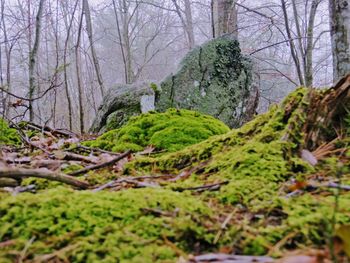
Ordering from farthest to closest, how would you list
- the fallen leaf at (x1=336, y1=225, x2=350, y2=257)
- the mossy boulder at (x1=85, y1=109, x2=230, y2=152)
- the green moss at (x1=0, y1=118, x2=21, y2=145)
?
the green moss at (x1=0, y1=118, x2=21, y2=145)
the mossy boulder at (x1=85, y1=109, x2=230, y2=152)
the fallen leaf at (x1=336, y1=225, x2=350, y2=257)

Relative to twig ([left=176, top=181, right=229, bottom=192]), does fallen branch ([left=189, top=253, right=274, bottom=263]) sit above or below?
below

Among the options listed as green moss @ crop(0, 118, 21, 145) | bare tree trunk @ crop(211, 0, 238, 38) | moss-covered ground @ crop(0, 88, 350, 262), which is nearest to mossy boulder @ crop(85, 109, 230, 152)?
green moss @ crop(0, 118, 21, 145)

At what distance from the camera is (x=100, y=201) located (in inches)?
48.1

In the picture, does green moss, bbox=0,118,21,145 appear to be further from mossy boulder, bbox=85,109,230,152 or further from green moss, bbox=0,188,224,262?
green moss, bbox=0,188,224,262

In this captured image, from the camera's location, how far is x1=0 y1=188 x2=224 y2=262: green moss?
3.23 ft

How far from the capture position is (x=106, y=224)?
1106 mm

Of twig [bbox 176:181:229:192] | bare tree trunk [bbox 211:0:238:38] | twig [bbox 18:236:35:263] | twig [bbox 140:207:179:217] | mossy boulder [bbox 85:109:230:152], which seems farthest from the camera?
bare tree trunk [bbox 211:0:238:38]

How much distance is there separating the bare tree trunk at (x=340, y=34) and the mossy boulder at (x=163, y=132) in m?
1.98

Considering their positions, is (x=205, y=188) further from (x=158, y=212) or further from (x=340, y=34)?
(x=340, y=34)

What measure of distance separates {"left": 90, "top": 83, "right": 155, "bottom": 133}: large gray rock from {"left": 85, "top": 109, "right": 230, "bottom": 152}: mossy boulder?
1974 millimetres

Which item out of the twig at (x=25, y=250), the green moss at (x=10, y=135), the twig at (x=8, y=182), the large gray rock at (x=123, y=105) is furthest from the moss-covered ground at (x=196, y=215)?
the large gray rock at (x=123, y=105)

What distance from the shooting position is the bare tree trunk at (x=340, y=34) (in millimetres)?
4398

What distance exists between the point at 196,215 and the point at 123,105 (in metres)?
5.21

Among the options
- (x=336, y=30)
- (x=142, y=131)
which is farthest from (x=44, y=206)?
(x=336, y=30)
